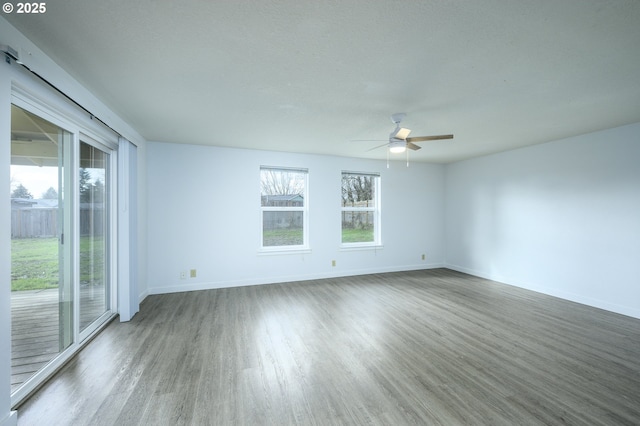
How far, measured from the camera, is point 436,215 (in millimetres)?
6277

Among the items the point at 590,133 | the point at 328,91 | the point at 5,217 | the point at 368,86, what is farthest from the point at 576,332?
the point at 5,217

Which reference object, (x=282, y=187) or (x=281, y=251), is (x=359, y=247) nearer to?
(x=281, y=251)

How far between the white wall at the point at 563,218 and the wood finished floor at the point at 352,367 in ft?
1.83

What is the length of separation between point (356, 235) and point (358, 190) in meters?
0.97

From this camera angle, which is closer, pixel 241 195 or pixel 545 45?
pixel 545 45

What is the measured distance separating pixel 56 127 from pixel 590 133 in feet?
20.9

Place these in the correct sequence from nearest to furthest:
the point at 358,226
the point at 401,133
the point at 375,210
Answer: the point at 401,133 → the point at 358,226 → the point at 375,210

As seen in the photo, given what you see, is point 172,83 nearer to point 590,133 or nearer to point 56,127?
point 56,127

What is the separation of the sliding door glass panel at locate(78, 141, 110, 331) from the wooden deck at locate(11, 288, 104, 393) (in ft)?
1.29

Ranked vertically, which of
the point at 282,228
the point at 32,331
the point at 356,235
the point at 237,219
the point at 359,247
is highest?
the point at 237,219

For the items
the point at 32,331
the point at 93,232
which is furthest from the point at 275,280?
the point at 32,331

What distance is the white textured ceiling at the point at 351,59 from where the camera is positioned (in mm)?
1508

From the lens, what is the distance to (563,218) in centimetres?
412

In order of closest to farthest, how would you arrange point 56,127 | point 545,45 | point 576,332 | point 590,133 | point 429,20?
point 429,20
point 545,45
point 56,127
point 576,332
point 590,133
